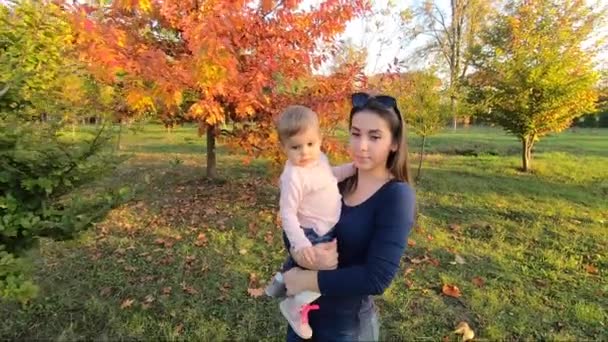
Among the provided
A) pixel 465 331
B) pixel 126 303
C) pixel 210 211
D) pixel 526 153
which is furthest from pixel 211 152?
pixel 526 153

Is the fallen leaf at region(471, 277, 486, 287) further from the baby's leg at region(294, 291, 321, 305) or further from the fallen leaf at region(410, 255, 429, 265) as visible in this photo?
the baby's leg at region(294, 291, 321, 305)

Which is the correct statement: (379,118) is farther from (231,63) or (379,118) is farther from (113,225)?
(113,225)

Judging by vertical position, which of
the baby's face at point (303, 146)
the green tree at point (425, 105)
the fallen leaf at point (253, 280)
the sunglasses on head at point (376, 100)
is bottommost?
the fallen leaf at point (253, 280)

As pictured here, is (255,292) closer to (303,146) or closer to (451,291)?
(451,291)

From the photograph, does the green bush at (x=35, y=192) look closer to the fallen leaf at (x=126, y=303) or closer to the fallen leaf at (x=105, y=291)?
the fallen leaf at (x=126, y=303)

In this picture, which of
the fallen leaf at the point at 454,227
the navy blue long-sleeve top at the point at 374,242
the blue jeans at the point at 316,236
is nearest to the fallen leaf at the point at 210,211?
the fallen leaf at the point at 454,227

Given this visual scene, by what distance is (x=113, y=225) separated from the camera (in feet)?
21.3

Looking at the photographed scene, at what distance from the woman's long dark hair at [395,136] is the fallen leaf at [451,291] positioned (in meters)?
3.06

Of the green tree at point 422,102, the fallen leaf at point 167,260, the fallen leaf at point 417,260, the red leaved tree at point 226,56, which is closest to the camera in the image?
the fallen leaf at point 167,260

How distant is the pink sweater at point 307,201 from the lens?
6.08ft

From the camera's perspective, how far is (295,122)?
1.89m

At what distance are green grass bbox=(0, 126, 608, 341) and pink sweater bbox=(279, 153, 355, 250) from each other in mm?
2130

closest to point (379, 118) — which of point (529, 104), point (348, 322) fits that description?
point (348, 322)

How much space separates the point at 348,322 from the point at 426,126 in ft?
30.9
